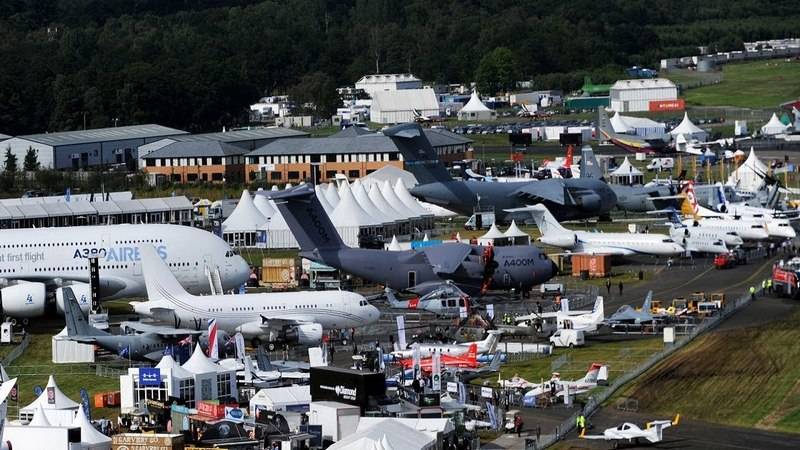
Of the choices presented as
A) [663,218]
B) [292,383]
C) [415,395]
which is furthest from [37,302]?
[663,218]

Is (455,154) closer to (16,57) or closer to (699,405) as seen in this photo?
(16,57)

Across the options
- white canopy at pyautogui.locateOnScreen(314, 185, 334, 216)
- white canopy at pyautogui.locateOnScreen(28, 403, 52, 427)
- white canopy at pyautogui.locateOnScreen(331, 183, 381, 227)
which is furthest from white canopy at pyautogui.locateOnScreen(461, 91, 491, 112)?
white canopy at pyautogui.locateOnScreen(28, 403, 52, 427)

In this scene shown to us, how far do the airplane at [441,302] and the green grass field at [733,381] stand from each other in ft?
38.9

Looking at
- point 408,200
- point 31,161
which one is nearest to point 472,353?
point 408,200

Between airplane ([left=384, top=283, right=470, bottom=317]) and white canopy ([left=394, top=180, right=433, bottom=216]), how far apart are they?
94.0 ft

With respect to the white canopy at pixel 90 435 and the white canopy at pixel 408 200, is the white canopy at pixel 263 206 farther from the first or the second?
the white canopy at pixel 90 435

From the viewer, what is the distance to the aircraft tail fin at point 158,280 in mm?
70062

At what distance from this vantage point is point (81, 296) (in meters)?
75.0

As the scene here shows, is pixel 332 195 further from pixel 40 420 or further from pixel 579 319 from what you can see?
pixel 40 420

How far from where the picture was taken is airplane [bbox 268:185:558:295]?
7838cm

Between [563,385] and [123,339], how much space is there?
58.1ft

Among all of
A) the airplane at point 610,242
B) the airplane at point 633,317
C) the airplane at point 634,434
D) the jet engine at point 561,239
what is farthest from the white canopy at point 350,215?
the airplane at point 634,434

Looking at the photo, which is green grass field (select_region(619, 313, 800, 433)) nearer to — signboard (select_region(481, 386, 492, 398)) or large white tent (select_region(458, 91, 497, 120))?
signboard (select_region(481, 386, 492, 398))

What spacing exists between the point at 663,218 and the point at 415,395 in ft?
180
